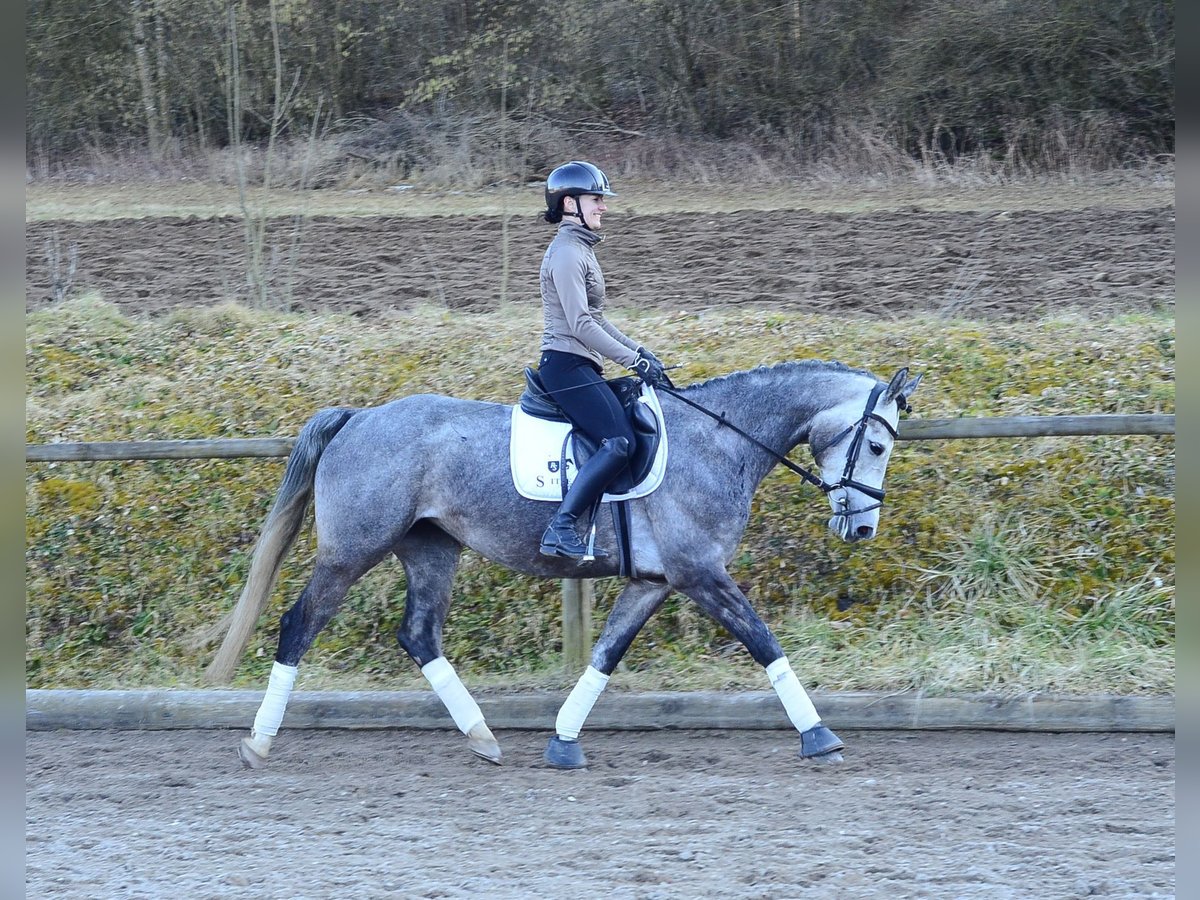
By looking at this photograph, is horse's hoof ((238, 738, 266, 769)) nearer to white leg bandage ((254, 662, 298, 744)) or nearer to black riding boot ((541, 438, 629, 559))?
white leg bandage ((254, 662, 298, 744))

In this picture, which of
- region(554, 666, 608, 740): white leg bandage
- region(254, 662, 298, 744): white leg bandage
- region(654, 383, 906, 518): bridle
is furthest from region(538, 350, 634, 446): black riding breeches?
region(254, 662, 298, 744): white leg bandage

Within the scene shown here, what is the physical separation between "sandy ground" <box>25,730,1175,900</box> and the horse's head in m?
1.12

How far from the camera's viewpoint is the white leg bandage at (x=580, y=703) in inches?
218

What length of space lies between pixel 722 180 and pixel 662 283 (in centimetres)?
660

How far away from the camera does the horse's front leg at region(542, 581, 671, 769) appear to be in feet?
18.2

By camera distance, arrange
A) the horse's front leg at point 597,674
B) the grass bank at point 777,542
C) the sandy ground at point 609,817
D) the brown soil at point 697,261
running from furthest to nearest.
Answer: the brown soil at point 697,261, the grass bank at point 777,542, the horse's front leg at point 597,674, the sandy ground at point 609,817

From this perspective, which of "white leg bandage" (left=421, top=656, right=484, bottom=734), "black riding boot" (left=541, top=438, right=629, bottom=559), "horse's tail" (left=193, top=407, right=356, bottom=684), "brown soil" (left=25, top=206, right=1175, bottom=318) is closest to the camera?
"black riding boot" (left=541, top=438, right=629, bottom=559)

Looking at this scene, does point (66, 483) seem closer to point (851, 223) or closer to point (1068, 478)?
point (1068, 478)

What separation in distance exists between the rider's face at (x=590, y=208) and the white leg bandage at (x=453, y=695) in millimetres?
2200

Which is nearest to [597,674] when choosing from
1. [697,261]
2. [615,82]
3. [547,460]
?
[547,460]

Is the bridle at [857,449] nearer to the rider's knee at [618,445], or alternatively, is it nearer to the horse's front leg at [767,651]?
the rider's knee at [618,445]

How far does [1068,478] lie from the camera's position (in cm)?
704

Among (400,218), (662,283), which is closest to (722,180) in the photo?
(400,218)

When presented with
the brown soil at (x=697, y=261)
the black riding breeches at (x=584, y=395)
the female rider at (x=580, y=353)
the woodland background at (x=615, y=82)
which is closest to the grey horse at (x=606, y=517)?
the female rider at (x=580, y=353)
